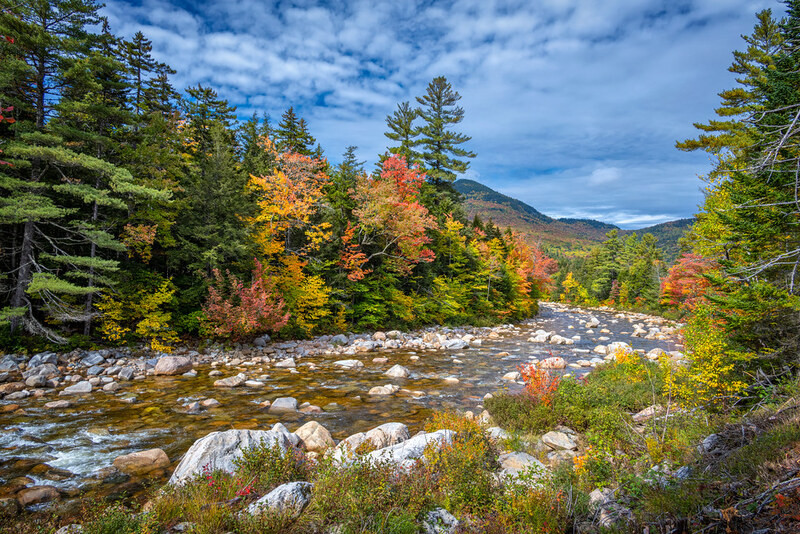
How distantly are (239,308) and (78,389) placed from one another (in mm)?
5841

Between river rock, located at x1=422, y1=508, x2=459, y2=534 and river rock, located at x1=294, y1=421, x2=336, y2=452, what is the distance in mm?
2947

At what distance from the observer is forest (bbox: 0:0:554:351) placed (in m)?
11.1

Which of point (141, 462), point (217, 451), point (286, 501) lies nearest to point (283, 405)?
point (141, 462)

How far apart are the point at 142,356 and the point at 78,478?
885 cm

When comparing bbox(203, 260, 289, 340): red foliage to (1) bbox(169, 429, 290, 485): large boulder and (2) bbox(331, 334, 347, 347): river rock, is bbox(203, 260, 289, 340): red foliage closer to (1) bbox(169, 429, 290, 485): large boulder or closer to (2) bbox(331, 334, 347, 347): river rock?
(2) bbox(331, 334, 347, 347): river rock

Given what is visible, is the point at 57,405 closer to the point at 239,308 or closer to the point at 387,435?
the point at 239,308

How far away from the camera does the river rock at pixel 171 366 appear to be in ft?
38.1

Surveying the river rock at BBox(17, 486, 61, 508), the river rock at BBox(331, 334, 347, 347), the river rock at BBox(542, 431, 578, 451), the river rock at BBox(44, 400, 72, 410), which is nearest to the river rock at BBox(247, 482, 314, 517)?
the river rock at BBox(17, 486, 61, 508)

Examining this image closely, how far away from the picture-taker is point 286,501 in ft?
12.9

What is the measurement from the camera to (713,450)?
175 inches

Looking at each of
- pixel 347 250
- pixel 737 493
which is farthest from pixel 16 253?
pixel 737 493

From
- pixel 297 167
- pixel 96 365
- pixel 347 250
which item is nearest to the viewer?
pixel 96 365

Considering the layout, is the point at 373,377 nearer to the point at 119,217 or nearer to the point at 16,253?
the point at 119,217

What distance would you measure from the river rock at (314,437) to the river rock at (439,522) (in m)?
2.95
